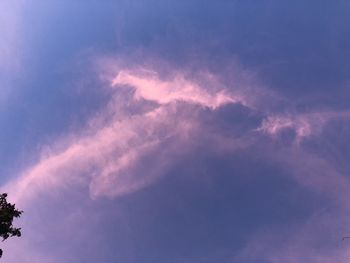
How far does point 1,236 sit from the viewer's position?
49344 mm

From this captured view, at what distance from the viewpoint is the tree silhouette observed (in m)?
48.4

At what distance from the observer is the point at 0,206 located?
159 ft

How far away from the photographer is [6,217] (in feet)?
159

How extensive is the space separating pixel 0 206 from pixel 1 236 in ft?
11.8

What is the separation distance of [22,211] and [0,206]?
253 cm

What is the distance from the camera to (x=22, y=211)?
50.0 meters

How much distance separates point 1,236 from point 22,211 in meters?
3.46

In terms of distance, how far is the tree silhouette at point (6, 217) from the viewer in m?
48.4
